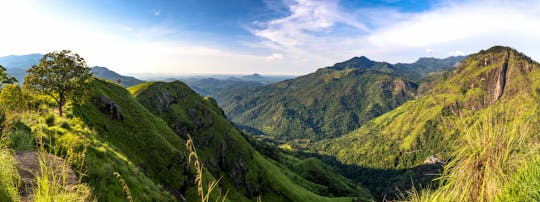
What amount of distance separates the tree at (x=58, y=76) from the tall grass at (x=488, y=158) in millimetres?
43752

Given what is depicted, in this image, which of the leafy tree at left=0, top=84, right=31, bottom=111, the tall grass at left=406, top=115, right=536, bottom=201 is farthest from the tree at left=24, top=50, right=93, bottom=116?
the tall grass at left=406, top=115, right=536, bottom=201

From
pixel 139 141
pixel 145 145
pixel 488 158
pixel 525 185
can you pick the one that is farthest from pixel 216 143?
pixel 525 185

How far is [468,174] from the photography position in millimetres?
7070

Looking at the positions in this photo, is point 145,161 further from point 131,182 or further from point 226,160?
point 226,160

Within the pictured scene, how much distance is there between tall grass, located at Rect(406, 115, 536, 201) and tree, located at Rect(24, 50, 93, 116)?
43.8 metres

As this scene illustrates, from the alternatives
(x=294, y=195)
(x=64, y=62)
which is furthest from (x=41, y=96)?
(x=294, y=195)

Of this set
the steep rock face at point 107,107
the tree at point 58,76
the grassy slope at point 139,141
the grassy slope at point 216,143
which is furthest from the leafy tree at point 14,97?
the grassy slope at point 216,143

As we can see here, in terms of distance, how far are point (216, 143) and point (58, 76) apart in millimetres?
100524

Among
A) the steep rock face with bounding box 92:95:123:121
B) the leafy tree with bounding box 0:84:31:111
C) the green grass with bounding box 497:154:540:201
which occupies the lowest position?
the steep rock face with bounding box 92:95:123:121

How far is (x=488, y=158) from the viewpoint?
22.2 feet

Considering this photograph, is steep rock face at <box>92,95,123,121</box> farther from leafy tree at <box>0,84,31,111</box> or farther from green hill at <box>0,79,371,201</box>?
leafy tree at <box>0,84,31,111</box>

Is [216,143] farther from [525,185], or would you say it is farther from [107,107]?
[525,185]

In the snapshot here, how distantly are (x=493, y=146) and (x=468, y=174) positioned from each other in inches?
36.0

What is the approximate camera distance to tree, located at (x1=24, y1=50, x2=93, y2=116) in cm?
3559
